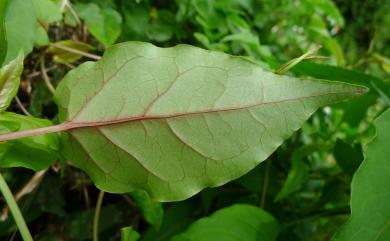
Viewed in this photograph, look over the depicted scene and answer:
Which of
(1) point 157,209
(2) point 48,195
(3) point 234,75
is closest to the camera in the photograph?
(3) point 234,75

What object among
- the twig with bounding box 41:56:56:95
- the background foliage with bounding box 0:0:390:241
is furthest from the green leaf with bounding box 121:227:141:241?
the twig with bounding box 41:56:56:95

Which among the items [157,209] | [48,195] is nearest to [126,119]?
[157,209]

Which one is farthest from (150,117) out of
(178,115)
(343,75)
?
(343,75)

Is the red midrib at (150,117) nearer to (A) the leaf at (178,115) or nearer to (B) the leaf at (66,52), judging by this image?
(A) the leaf at (178,115)

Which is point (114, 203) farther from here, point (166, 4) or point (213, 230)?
point (166, 4)

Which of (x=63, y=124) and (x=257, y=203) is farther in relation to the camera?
(x=257, y=203)

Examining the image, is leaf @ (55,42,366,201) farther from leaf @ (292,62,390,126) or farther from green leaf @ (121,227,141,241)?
leaf @ (292,62,390,126)
